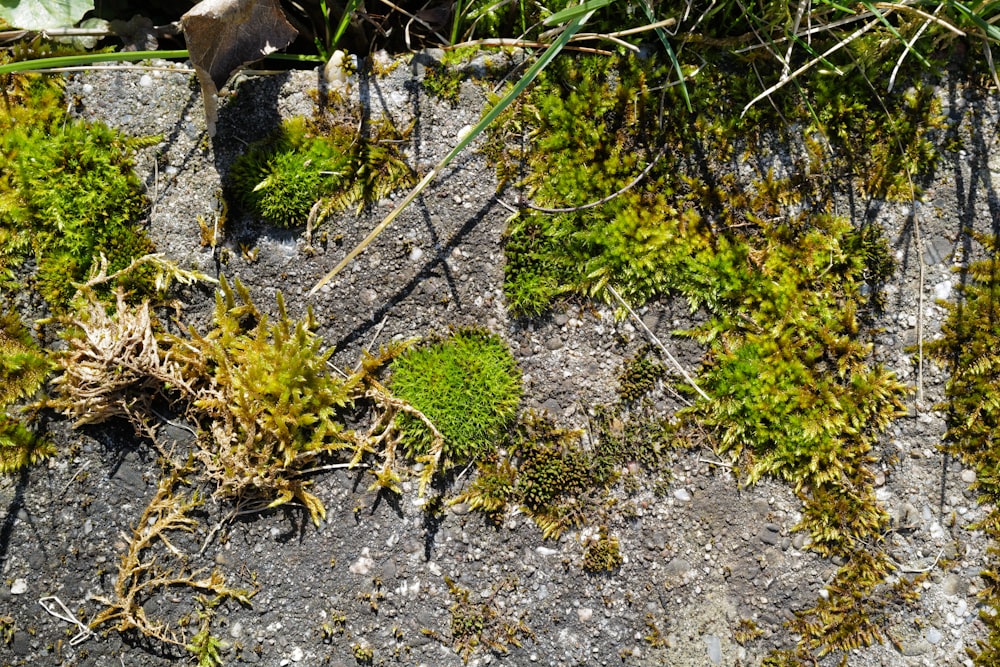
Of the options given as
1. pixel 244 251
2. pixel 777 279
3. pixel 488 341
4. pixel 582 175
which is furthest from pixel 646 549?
pixel 244 251

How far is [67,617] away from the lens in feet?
10.6

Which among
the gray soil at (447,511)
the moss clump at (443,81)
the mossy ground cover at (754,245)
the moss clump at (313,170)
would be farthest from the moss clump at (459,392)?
the moss clump at (443,81)

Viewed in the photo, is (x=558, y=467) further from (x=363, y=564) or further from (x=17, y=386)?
(x=17, y=386)

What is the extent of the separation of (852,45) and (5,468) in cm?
486

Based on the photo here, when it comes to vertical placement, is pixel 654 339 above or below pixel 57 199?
below

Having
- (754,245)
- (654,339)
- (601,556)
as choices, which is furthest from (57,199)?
(754,245)

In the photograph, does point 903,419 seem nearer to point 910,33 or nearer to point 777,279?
point 777,279

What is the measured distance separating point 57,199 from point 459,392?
2259mm

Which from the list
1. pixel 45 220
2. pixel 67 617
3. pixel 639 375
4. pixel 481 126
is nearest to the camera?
pixel 481 126

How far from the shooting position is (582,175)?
11.3ft

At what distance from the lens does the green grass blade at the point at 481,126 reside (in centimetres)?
274

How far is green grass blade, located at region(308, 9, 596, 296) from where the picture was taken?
274cm

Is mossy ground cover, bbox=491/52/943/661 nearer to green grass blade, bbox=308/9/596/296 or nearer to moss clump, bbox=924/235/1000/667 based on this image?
moss clump, bbox=924/235/1000/667

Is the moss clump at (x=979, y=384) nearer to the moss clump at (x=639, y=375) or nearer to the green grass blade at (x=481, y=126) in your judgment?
the moss clump at (x=639, y=375)
